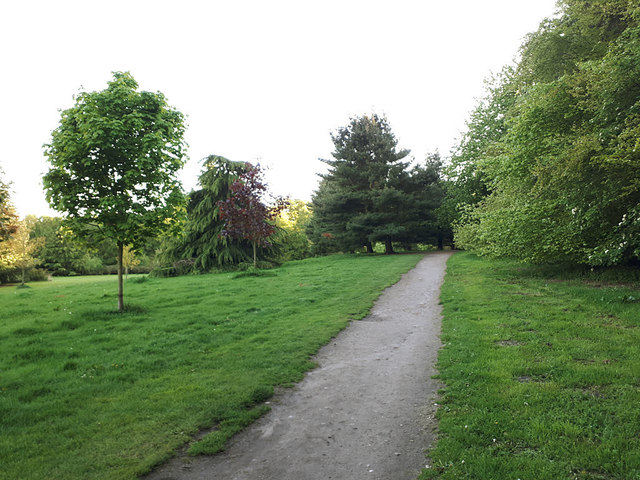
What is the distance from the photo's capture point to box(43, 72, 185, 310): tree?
10773 millimetres

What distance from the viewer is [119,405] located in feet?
17.7

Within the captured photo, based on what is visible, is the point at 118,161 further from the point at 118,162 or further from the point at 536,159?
the point at 536,159

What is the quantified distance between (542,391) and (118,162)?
12.0 meters

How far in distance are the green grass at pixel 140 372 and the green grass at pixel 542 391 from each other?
107 inches

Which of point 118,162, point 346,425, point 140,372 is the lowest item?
point 346,425

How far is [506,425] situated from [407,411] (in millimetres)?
1225

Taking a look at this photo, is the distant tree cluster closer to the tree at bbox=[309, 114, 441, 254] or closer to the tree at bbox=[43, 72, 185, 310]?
the tree at bbox=[43, 72, 185, 310]

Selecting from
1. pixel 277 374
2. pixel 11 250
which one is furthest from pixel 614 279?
pixel 11 250

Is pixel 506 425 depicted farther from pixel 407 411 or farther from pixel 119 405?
pixel 119 405

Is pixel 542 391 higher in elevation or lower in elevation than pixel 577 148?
lower

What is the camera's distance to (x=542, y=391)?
5160mm

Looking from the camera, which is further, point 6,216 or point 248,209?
point 6,216

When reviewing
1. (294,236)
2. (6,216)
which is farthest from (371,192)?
(6,216)

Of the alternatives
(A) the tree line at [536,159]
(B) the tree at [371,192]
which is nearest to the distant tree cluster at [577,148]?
(A) the tree line at [536,159]
